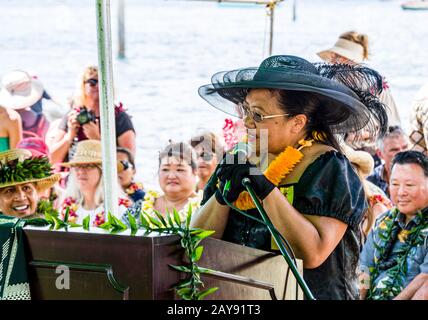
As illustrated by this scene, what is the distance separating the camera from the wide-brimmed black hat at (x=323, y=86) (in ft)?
9.11


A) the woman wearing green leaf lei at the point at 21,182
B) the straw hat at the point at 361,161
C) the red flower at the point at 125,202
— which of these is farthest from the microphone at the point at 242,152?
the red flower at the point at 125,202

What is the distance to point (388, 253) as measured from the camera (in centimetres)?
426

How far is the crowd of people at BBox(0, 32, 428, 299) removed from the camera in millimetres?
2662

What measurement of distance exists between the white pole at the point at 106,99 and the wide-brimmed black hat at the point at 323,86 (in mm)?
543

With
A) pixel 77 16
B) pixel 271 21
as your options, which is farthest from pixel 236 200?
pixel 77 16

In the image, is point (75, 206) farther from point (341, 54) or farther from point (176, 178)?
point (341, 54)

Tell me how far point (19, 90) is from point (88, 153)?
157 centimetres

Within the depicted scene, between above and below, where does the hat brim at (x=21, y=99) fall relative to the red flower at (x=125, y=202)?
above

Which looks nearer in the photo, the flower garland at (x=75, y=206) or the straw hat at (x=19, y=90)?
the flower garland at (x=75, y=206)

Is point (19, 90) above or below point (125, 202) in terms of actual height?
above

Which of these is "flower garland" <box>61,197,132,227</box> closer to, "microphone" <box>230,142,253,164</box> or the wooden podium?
"microphone" <box>230,142,253,164</box>

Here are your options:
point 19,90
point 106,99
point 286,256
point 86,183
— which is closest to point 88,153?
point 86,183

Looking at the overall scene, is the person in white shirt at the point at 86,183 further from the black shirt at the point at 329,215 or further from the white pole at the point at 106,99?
the black shirt at the point at 329,215

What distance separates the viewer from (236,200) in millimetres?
2709
